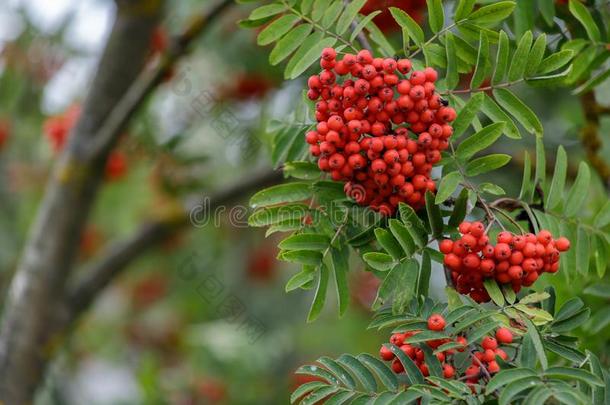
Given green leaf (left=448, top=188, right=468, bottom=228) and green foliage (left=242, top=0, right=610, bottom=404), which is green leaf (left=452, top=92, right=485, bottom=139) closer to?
green foliage (left=242, top=0, right=610, bottom=404)

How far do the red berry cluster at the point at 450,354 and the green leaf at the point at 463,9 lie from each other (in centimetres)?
53

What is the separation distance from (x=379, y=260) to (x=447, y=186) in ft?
0.53

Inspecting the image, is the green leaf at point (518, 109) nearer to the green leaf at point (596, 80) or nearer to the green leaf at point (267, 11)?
the green leaf at point (596, 80)

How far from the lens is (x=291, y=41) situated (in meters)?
1.53

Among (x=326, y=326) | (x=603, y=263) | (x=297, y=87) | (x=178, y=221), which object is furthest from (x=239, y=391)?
(x=603, y=263)

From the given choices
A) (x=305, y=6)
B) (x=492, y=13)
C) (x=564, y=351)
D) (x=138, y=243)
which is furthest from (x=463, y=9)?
(x=138, y=243)

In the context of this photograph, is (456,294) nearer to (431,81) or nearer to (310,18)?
(431,81)

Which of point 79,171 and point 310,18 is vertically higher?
point 310,18

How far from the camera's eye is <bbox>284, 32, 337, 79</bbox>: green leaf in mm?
1432

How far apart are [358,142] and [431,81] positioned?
15 cm

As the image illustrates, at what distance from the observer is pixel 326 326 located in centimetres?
394

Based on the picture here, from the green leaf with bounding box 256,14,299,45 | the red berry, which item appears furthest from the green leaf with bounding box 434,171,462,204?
the green leaf with bounding box 256,14,299,45

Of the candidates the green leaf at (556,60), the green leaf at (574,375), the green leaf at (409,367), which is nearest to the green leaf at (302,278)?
the green leaf at (409,367)

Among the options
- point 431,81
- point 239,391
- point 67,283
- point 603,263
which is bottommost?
point 239,391
